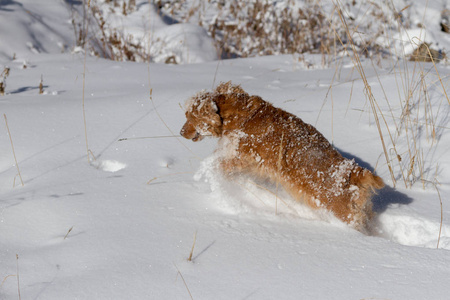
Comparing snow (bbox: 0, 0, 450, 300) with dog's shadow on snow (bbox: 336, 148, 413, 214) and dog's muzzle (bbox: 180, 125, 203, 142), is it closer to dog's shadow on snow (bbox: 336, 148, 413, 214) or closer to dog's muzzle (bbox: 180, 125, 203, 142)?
dog's shadow on snow (bbox: 336, 148, 413, 214)

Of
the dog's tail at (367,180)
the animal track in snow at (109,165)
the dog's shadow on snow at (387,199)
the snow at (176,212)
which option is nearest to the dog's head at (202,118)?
the snow at (176,212)

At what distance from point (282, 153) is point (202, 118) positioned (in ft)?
1.85

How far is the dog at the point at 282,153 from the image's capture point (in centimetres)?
223

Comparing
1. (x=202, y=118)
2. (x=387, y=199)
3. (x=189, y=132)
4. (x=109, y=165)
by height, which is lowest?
(x=109, y=165)

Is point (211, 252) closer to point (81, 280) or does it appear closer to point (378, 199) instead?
point (81, 280)

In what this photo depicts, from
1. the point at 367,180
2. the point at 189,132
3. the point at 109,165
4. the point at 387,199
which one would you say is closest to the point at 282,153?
the point at 367,180

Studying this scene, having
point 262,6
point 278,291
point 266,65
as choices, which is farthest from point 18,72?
point 262,6

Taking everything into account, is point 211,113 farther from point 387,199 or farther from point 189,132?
point 387,199

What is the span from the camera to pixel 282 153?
2.39 metres

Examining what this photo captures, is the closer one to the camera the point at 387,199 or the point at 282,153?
the point at 282,153

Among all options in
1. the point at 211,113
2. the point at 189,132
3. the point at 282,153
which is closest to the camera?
the point at 282,153

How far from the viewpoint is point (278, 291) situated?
1.55 m

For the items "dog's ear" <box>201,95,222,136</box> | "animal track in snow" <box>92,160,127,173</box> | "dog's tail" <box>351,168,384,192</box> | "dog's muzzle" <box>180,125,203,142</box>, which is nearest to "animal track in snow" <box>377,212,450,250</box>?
"dog's tail" <box>351,168,384,192</box>

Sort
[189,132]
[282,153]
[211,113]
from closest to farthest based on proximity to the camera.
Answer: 1. [282,153]
2. [211,113]
3. [189,132]
